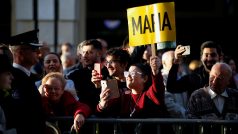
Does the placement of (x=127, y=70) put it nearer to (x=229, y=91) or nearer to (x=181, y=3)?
(x=229, y=91)

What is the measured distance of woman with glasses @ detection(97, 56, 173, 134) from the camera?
916cm

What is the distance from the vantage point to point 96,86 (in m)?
9.82

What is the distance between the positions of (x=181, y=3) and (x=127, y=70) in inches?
392

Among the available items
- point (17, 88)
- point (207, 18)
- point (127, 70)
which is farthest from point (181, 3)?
point (17, 88)

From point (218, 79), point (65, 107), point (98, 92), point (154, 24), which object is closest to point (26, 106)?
point (65, 107)

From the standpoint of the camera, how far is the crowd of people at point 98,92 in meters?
8.55

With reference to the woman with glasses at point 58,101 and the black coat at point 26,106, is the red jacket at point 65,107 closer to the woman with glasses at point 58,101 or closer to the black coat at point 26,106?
the woman with glasses at point 58,101

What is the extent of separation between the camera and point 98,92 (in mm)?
10031

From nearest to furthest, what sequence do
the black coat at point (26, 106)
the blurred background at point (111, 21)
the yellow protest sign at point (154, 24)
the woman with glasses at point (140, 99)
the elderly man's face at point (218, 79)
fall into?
the black coat at point (26, 106) → the woman with glasses at point (140, 99) → the yellow protest sign at point (154, 24) → the elderly man's face at point (218, 79) → the blurred background at point (111, 21)

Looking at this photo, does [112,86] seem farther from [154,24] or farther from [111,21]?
[111,21]

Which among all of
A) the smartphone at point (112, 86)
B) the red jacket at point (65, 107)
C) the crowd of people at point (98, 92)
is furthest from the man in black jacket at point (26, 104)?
the smartphone at point (112, 86)

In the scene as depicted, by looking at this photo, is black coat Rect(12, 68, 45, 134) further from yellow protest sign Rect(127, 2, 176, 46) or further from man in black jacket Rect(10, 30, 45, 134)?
yellow protest sign Rect(127, 2, 176, 46)

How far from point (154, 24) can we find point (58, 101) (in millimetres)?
1304

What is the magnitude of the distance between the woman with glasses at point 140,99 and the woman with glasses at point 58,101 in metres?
0.22
